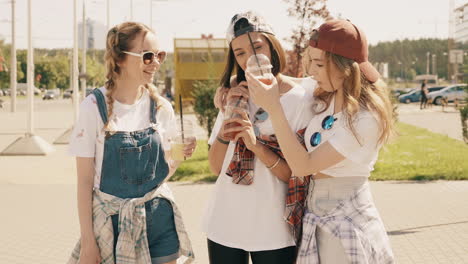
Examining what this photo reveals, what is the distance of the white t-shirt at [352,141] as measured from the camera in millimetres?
2553

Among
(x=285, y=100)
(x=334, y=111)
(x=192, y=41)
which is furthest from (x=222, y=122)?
(x=192, y=41)

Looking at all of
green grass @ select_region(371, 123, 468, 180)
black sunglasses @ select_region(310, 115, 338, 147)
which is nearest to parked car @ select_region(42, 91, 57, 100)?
green grass @ select_region(371, 123, 468, 180)

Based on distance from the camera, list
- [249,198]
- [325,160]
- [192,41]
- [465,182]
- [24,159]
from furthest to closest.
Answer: [192,41] < [24,159] < [465,182] < [249,198] < [325,160]

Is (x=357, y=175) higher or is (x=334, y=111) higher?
(x=334, y=111)

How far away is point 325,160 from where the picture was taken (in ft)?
8.36

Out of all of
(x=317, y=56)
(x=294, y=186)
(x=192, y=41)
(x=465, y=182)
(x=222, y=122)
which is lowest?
(x=465, y=182)

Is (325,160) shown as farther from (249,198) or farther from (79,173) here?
(79,173)

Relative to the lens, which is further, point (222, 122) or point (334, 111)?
point (222, 122)

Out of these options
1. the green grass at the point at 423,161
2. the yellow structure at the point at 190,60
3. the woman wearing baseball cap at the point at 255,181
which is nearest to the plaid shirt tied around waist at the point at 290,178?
the woman wearing baseball cap at the point at 255,181

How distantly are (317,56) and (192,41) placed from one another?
3253 cm

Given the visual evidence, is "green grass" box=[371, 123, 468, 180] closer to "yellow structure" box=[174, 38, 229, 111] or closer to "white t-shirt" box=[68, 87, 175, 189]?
"white t-shirt" box=[68, 87, 175, 189]

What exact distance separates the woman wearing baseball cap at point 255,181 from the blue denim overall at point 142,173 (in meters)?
0.23

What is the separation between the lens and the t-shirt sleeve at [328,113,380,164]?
8.36 feet

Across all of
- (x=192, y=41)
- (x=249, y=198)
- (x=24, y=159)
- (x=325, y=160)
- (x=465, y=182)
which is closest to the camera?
(x=325, y=160)
